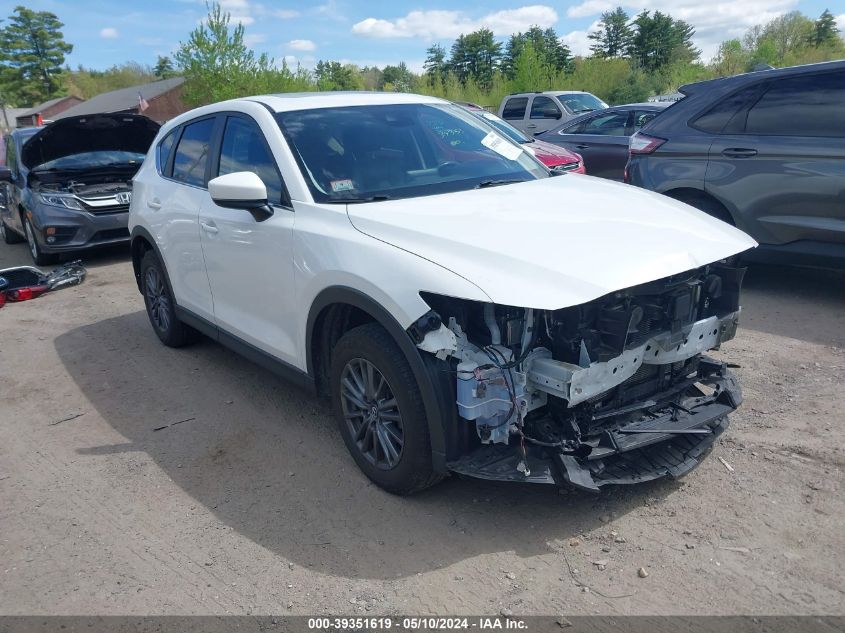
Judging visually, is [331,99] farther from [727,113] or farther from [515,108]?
[515,108]

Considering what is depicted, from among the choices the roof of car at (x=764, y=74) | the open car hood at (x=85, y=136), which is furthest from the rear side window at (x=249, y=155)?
the open car hood at (x=85, y=136)

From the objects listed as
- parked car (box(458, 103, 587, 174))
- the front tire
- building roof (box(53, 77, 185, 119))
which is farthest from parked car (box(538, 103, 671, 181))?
building roof (box(53, 77, 185, 119))

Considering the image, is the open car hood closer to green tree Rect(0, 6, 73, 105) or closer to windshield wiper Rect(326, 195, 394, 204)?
windshield wiper Rect(326, 195, 394, 204)

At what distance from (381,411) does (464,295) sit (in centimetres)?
85

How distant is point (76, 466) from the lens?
3.98m

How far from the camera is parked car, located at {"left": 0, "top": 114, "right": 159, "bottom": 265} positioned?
30.1 feet

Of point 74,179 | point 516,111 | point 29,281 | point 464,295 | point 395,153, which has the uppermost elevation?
point 395,153

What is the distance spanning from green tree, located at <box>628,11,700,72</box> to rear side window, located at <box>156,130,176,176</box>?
57590 millimetres

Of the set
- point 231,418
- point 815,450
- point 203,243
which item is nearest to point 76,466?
point 231,418

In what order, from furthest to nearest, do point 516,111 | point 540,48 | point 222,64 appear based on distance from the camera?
point 540,48 < point 222,64 < point 516,111

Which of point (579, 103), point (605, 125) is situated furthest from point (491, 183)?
point (579, 103)

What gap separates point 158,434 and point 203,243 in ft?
4.21

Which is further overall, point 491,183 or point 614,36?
point 614,36

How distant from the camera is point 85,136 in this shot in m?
10.0
